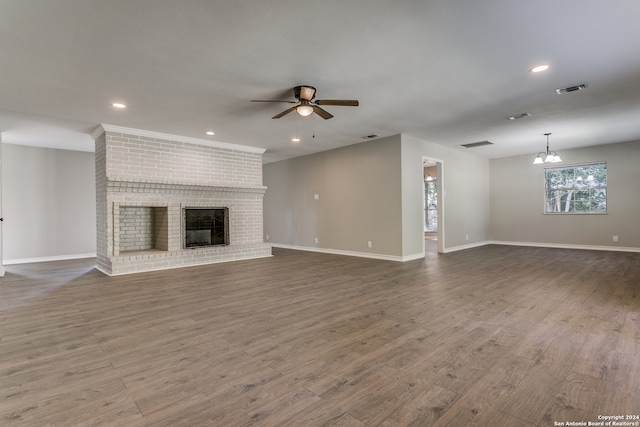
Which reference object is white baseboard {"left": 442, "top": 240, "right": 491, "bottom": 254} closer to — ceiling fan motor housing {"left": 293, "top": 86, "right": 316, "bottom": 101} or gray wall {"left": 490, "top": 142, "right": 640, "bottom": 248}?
gray wall {"left": 490, "top": 142, "right": 640, "bottom": 248}

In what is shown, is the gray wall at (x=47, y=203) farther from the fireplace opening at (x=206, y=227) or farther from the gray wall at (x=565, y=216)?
the gray wall at (x=565, y=216)

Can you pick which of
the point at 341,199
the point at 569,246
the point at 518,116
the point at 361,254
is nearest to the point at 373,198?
the point at 341,199

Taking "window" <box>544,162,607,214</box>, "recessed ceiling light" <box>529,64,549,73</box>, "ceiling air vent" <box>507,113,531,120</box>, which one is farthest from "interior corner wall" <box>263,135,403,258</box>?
"window" <box>544,162,607,214</box>

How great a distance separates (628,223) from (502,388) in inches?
317

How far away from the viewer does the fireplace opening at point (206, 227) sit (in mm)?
6293

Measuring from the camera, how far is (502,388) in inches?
68.9

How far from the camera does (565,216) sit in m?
7.95

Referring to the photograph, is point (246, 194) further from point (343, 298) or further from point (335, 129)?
point (343, 298)

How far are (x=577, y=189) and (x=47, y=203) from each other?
12.4 metres

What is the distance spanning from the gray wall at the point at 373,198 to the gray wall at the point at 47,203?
4.45 m

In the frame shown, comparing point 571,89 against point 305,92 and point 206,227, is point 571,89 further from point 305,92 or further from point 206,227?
point 206,227

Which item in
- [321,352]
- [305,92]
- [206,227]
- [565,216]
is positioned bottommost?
[321,352]

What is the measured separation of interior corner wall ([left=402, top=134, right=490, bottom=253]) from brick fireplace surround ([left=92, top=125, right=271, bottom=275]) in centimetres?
323

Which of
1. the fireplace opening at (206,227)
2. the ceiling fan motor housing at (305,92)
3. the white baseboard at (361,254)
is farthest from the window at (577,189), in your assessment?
the fireplace opening at (206,227)
